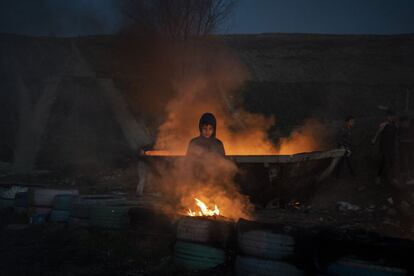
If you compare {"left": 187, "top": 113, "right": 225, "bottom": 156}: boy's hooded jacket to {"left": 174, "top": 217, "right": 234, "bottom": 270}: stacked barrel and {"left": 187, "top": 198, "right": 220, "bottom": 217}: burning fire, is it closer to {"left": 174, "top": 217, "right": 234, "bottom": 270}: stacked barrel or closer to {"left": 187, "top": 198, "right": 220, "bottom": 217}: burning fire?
{"left": 187, "top": 198, "right": 220, "bottom": 217}: burning fire

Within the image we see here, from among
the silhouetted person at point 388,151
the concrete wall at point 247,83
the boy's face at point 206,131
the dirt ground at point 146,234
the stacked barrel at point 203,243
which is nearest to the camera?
the stacked barrel at point 203,243

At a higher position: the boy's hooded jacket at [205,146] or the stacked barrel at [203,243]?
the boy's hooded jacket at [205,146]

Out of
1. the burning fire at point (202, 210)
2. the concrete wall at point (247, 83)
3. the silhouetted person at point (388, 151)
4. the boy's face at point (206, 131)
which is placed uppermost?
the concrete wall at point (247, 83)

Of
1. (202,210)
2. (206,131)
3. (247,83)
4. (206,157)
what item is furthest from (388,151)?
(247,83)

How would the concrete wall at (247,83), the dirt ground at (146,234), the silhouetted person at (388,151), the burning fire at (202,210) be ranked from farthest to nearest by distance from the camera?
the concrete wall at (247,83) → the silhouetted person at (388,151) → the burning fire at (202,210) → the dirt ground at (146,234)

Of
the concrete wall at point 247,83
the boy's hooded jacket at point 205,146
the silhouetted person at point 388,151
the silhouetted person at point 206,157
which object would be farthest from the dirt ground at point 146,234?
the concrete wall at point 247,83

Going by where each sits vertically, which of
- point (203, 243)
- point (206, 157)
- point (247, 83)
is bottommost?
point (203, 243)

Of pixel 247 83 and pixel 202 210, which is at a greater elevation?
pixel 247 83

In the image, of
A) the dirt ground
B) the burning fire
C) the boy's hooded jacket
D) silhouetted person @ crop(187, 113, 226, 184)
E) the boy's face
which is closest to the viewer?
Result: the dirt ground

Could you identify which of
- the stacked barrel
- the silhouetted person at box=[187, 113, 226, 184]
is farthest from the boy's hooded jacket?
the stacked barrel

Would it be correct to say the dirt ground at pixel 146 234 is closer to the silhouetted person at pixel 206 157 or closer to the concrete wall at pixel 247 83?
the silhouetted person at pixel 206 157

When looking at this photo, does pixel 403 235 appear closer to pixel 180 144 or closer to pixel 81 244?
pixel 81 244

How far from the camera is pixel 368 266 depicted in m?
4.18

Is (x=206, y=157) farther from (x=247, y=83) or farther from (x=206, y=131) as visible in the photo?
(x=247, y=83)
